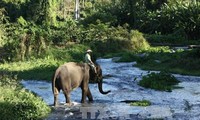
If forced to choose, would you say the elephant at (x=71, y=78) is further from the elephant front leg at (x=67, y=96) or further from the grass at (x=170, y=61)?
the grass at (x=170, y=61)

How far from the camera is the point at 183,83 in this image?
20906mm

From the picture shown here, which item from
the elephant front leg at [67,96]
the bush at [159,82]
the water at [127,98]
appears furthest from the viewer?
the bush at [159,82]

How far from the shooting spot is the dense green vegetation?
25.5 metres

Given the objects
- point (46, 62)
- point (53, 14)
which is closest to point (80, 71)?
point (46, 62)

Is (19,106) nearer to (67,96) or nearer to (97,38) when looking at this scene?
(67,96)

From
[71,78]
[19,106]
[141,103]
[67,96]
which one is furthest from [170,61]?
[19,106]

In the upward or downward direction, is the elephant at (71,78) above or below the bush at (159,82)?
above

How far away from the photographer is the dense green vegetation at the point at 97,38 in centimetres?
2547

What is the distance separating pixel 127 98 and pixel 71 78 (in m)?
3.01

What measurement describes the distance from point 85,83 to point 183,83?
663 cm

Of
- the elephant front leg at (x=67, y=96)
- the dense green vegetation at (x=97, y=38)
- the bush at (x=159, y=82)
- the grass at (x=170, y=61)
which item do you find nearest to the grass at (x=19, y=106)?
the dense green vegetation at (x=97, y=38)

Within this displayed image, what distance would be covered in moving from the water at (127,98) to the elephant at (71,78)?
20.5 inches

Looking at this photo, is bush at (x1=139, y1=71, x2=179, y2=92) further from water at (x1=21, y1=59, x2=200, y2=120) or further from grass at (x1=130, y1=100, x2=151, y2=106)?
grass at (x1=130, y1=100, x2=151, y2=106)

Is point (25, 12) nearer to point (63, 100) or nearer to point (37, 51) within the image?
point (37, 51)
